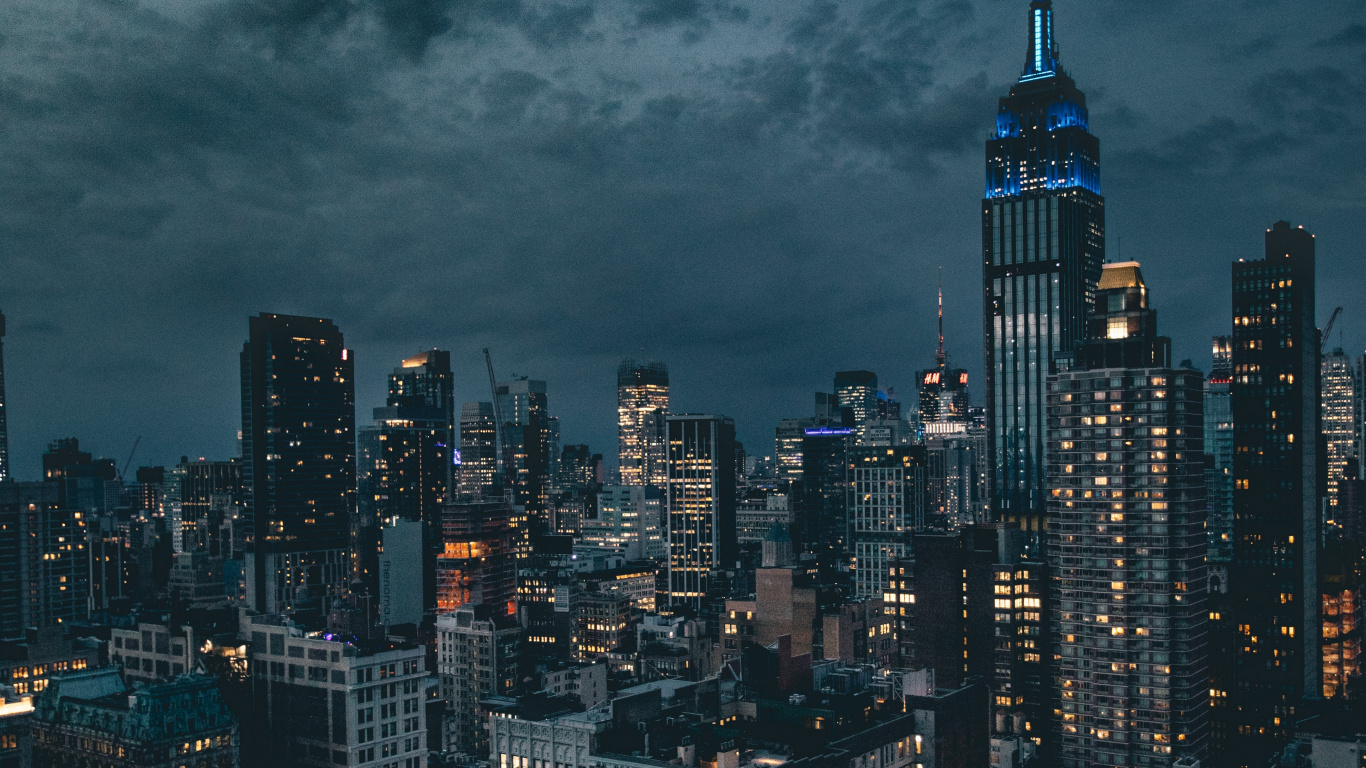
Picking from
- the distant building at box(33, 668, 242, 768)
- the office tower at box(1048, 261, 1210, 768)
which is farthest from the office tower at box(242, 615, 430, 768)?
the office tower at box(1048, 261, 1210, 768)

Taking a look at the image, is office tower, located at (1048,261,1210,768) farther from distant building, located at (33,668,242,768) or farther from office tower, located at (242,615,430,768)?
distant building, located at (33,668,242,768)

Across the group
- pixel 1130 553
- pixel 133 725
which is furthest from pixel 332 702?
pixel 1130 553

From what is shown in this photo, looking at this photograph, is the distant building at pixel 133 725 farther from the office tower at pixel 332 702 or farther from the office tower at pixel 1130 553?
the office tower at pixel 1130 553

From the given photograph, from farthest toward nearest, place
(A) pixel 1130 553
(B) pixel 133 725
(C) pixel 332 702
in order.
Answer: (A) pixel 1130 553
(C) pixel 332 702
(B) pixel 133 725

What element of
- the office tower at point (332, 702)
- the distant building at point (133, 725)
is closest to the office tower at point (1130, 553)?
the office tower at point (332, 702)

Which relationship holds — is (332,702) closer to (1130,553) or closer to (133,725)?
(133,725)

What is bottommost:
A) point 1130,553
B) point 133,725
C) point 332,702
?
point 332,702
